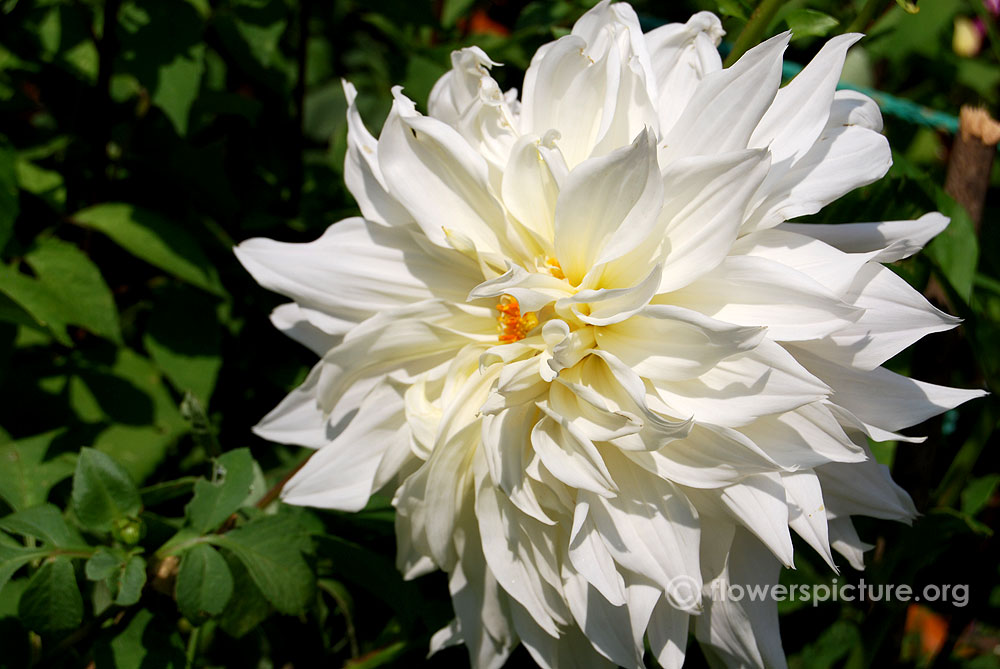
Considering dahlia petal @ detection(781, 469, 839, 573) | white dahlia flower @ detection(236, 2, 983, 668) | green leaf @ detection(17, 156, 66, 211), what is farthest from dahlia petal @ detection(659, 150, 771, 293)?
green leaf @ detection(17, 156, 66, 211)

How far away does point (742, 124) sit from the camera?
856 mm

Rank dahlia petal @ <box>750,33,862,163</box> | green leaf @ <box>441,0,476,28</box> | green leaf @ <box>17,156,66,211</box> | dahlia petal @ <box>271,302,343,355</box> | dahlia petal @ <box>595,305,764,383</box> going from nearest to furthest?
dahlia petal @ <box>595,305,764,383</box>
dahlia petal @ <box>750,33,862,163</box>
dahlia petal @ <box>271,302,343,355</box>
green leaf @ <box>17,156,66,211</box>
green leaf @ <box>441,0,476,28</box>

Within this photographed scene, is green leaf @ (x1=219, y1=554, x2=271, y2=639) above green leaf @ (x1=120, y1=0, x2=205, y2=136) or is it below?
below

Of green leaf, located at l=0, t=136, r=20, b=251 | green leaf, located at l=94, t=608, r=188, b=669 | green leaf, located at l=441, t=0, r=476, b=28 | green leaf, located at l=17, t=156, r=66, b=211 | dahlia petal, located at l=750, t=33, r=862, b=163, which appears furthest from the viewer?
green leaf, located at l=441, t=0, r=476, b=28

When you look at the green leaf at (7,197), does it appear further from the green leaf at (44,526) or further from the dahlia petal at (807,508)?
the dahlia petal at (807,508)

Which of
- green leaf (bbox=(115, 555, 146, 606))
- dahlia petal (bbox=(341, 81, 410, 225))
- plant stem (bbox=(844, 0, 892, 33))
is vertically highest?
plant stem (bbox=(844, 0, 892, 33))

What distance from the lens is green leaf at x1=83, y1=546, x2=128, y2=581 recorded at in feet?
2.99

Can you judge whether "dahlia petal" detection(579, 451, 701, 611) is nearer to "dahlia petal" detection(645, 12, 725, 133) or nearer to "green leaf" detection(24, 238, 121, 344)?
"dahlia petal" detection(645, 12, 725, 133)

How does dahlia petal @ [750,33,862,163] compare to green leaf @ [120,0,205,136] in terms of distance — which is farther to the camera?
green leaf @ [120,0,205,136]

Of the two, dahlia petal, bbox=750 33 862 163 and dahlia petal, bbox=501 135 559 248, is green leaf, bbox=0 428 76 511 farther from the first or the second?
dahlia petal, bbox=750 33 862 163

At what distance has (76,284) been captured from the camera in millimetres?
1319

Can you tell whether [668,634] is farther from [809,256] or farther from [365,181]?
[365,181]

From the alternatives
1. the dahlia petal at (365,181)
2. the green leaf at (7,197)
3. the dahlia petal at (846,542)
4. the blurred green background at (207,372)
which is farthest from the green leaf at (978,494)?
the green leaf at (7,197)

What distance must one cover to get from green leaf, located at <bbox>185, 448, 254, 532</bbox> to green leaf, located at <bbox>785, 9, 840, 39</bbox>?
0.88m
